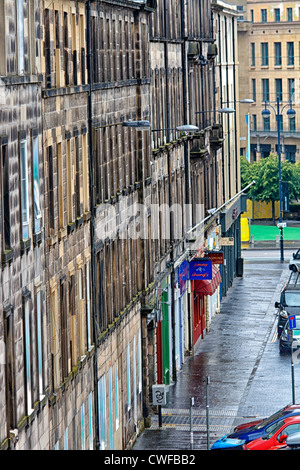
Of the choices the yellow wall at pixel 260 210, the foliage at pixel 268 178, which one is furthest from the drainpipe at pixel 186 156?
the yellow wall at pixel 260 210

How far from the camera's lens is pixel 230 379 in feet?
156

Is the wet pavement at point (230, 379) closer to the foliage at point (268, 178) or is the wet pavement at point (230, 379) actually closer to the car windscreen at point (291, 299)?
the car windscreen at point (291, 299)

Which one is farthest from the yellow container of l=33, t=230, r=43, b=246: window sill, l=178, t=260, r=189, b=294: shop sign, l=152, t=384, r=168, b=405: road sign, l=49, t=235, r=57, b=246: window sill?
l=33, t=230, r=43, b=246: window sill

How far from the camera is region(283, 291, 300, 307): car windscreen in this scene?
5409cm

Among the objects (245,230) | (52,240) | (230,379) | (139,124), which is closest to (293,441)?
(52,240)

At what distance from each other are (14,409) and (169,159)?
26.5m

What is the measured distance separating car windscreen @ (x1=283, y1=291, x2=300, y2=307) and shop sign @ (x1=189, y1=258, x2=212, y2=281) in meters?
3.62

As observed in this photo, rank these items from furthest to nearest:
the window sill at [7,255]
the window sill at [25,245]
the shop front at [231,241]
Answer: the shop front at [231,241]
the window sill at [25,245]
the window sill at [7,255]

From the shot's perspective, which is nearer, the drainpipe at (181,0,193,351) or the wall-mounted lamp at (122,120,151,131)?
the wall-mounted lamp at (122,120,151,131)

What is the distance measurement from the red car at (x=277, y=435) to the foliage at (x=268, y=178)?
65662 mm

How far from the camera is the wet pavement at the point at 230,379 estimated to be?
3956cm

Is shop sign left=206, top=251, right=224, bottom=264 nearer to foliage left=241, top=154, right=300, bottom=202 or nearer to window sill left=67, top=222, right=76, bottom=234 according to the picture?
window sill left=67, top=222, right=76, bottom=234

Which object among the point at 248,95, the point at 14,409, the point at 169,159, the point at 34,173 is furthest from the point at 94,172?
the point at 248,95

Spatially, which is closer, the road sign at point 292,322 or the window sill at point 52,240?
the window sill at point 52,240
